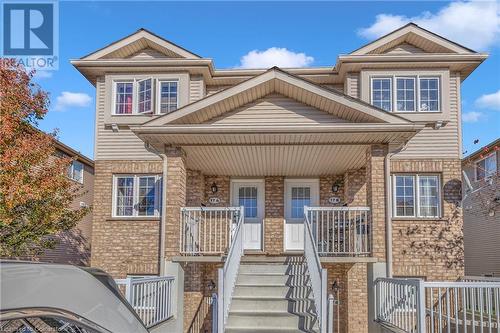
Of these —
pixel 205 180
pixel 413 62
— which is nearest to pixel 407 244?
pixel 413 62

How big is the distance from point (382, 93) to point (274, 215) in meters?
4.38

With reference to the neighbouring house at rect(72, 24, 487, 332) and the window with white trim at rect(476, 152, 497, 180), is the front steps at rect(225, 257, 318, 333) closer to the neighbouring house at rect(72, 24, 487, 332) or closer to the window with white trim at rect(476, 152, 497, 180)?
the neighbouring house at rect(72, 24, 487, 332)

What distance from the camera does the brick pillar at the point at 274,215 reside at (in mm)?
13836

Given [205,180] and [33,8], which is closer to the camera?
[33,8]

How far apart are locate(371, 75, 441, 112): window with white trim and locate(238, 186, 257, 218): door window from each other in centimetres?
412

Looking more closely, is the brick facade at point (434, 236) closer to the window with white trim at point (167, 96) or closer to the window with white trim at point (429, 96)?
the window with white trim at point (429, 96)

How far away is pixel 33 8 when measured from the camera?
33.8 ft

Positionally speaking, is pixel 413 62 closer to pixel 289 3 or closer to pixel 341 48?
pixel 341 48

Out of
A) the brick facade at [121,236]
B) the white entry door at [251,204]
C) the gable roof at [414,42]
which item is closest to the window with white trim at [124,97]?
the brick facade at [121,236]

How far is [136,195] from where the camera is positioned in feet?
44.0

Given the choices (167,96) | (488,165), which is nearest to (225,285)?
(167,96)

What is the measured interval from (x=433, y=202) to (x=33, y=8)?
10.3 metres

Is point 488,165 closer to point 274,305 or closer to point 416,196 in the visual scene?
point 416,196

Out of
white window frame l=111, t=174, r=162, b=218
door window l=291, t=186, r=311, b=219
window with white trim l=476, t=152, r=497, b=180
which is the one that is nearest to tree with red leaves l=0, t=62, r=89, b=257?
white window frame l=111, t=174, r=162, b=218
